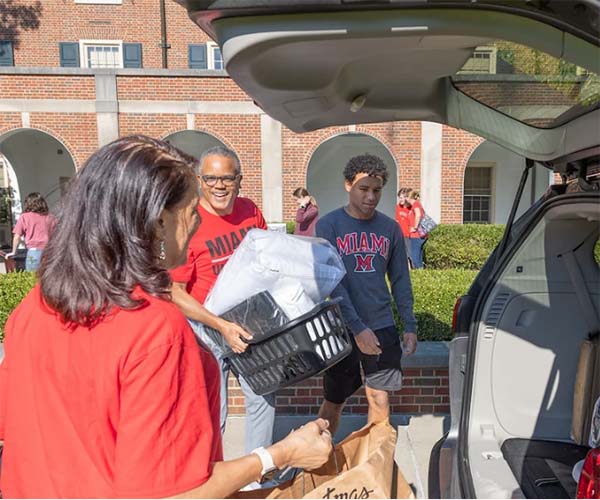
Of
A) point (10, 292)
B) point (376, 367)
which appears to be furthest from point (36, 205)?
point (376, 367)

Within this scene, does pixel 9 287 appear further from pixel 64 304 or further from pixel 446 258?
pixel 446 258

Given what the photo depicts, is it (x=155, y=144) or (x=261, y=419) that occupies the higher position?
(x=155, y=144)

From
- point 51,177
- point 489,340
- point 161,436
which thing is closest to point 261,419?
point 489,340

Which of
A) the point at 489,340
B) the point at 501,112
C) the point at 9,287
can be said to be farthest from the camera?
A: the point at 9,287

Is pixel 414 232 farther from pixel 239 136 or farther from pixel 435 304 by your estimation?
pixel 239 136

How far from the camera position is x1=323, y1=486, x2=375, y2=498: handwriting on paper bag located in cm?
146

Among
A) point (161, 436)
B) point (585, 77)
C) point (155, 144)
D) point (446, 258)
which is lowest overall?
point (446, 258)

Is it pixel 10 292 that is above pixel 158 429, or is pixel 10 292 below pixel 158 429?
below

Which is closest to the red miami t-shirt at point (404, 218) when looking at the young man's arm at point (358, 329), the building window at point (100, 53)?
the young man's arm at point (358, 329)

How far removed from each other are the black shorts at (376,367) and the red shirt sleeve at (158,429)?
2033mm

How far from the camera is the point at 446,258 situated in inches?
486

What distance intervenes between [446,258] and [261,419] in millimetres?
10365

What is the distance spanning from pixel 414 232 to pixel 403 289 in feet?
24.7

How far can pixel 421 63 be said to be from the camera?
1.78 meters
